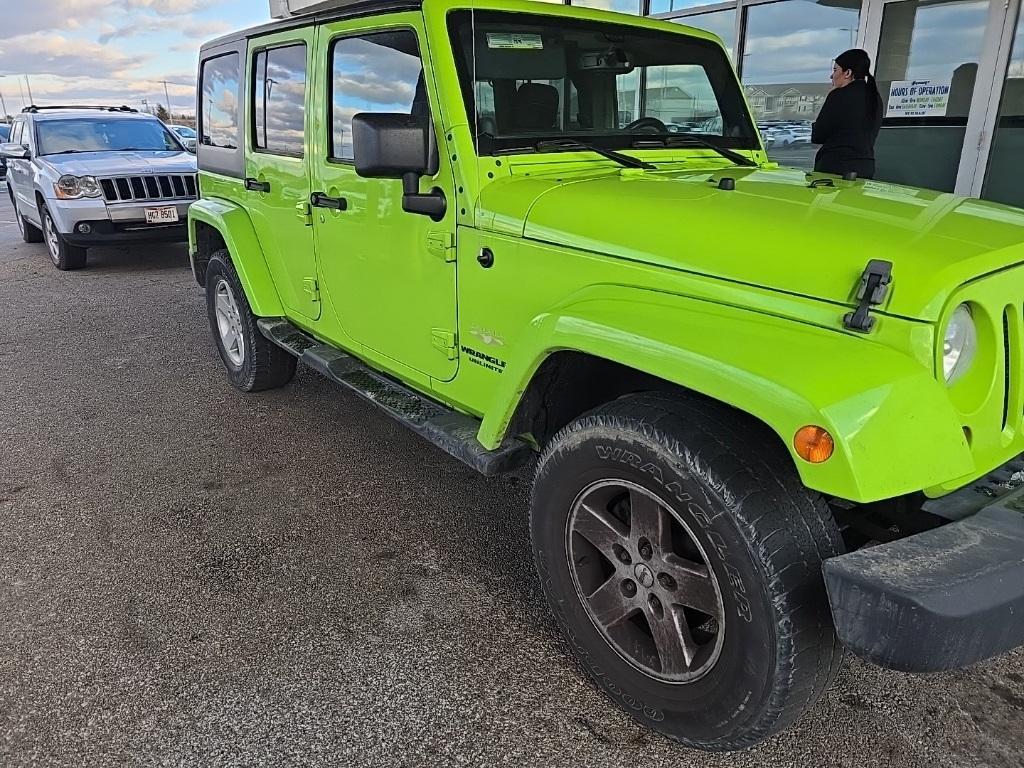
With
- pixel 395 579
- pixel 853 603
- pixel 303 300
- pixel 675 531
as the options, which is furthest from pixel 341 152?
pixel 853 603

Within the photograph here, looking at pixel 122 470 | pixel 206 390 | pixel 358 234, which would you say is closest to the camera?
pixel 358 234

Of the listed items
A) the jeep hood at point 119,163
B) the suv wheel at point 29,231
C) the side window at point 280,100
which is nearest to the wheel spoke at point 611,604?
the side window at point 280,100

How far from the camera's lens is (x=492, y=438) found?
247 cm

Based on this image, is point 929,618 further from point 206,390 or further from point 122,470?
point 206,390

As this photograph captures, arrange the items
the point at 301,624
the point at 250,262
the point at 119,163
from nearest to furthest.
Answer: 1. the point at 301,624
2. the point at 250,262
3. the point at 119,163

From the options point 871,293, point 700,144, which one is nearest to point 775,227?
point 871,293

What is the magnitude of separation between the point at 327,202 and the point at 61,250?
708 centimetres

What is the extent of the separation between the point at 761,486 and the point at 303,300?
2740mm

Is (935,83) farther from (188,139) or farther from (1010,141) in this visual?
(188,139)

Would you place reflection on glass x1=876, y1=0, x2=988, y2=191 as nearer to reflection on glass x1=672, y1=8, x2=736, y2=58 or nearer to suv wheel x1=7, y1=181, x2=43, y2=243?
reflection on glass x1=672, y1=8, x2=736, y2=58

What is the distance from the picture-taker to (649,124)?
313 cm

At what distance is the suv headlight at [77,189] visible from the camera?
27.9 feet

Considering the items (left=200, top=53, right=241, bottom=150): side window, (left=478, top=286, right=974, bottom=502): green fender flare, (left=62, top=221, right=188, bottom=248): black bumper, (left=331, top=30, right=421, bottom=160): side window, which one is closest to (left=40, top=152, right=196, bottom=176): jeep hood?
(left=62, top=221, right=188, bottom=248): black bumper

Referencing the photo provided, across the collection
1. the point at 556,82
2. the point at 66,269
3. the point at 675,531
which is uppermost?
the point at 556,82
